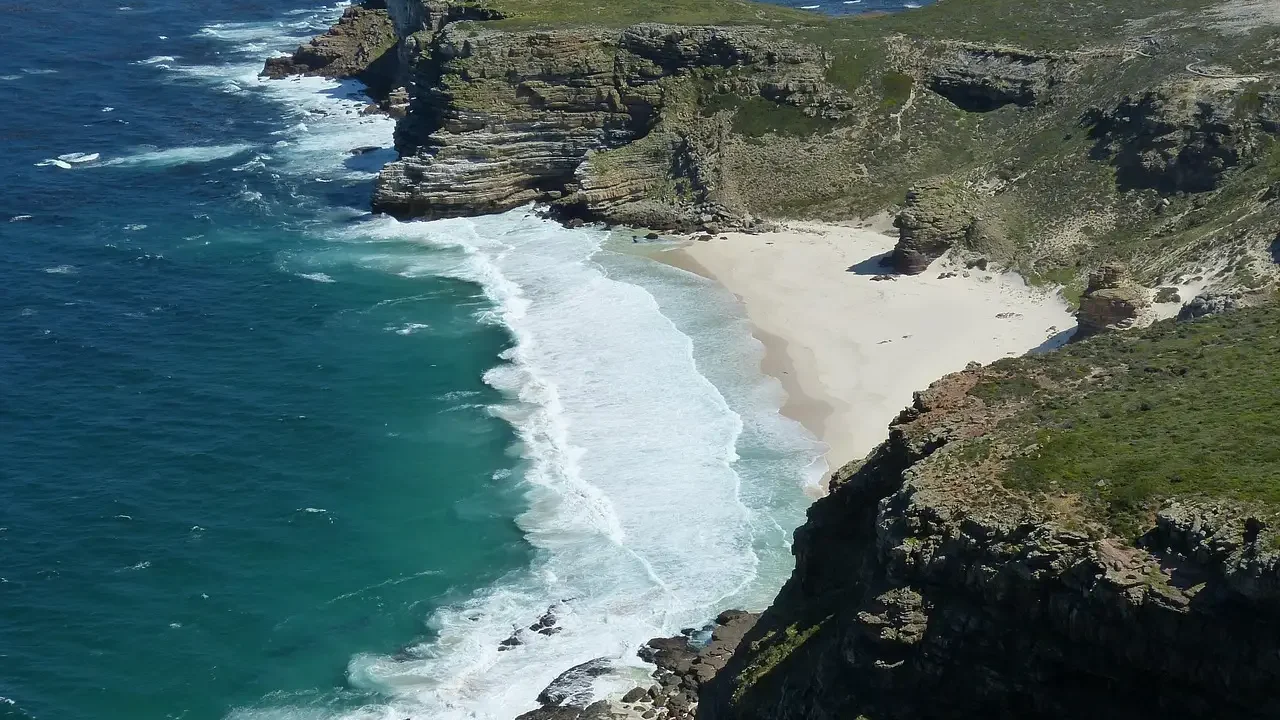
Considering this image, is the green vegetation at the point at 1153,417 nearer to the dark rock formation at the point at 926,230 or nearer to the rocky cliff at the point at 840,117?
the dark rock formation at the point at 926,230

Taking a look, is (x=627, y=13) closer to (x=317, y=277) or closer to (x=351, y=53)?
(x=317, y=277)

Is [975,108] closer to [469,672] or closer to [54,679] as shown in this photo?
[469,672]

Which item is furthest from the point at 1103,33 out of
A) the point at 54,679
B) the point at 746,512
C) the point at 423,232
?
the point at 54,679

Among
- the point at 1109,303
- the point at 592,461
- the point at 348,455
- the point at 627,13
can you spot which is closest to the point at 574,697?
the point at 592,461

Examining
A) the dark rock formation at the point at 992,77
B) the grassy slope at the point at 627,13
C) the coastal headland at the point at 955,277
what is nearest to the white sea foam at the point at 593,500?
the coastal headland at the point at 955,277

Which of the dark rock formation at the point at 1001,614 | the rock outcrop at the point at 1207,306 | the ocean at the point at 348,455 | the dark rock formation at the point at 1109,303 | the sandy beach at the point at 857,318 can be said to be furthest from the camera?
the sandy beach at the point at 857,318
